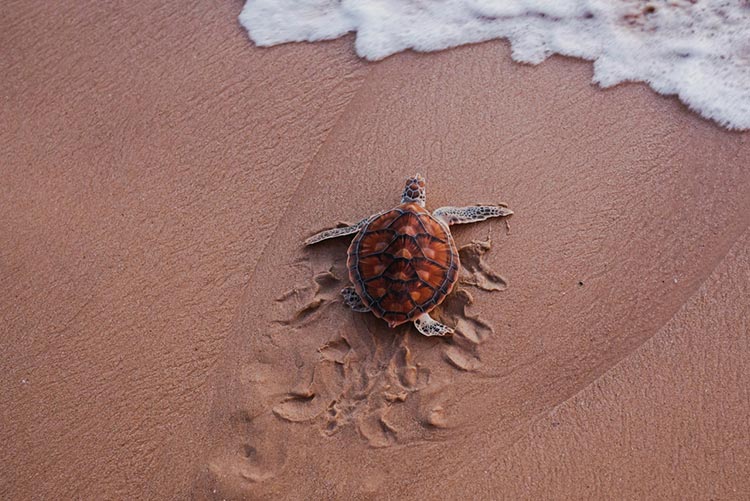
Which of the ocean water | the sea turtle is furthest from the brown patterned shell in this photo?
the ocean water

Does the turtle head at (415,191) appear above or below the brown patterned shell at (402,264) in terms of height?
above

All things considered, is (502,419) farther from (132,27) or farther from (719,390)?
(132,27)

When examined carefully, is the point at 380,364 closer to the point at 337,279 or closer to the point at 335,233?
the point at 337,279

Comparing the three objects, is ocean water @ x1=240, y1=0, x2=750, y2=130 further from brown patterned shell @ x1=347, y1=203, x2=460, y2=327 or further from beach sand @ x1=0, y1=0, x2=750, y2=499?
brown patterned shell @ x1=347, y1=203, x2=460, y2=327

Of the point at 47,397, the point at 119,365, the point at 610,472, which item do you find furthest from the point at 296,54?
the point at 610,472

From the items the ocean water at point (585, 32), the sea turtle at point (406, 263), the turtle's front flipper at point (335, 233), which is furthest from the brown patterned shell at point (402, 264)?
the ocean water at point (585, 32)

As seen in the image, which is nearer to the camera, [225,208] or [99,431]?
[99,431]

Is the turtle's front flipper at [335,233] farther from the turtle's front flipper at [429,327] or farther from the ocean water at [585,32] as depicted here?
the ocean water at [585,32]
